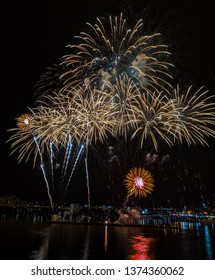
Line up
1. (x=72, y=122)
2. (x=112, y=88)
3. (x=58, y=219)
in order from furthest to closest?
1. (x=58, y=219)
2. (x=72, y=122)
3. (x=112, y=88)

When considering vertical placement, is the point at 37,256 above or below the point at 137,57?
below

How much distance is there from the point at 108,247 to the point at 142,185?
1360 cm

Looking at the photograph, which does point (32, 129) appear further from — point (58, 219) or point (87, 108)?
point (58, 219)

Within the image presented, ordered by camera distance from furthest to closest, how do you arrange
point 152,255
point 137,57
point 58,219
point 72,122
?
point 58,219 → point 72,122 → point 137,57 → point 152,255

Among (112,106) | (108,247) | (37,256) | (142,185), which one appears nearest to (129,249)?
(108,247)

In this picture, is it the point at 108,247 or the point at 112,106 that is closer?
the point at 108,247

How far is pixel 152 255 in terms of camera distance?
501 inches

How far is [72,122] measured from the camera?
80.6 ft

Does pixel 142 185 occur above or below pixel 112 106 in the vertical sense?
below
